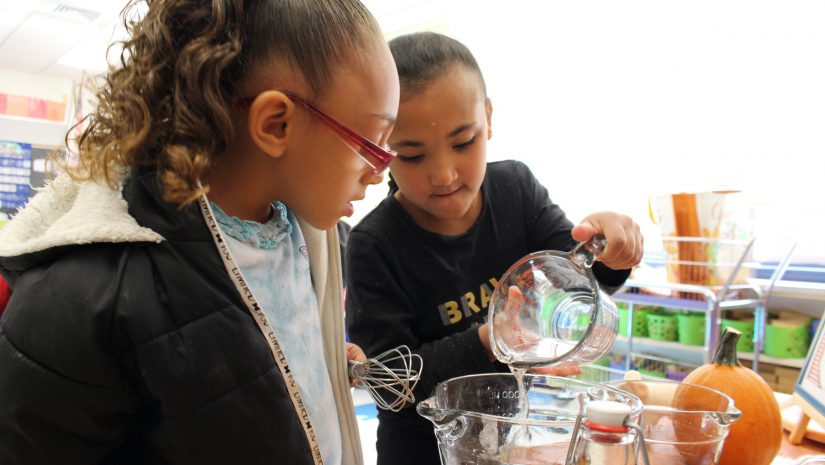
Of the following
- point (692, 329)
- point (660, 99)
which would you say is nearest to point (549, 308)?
point (692, 329)

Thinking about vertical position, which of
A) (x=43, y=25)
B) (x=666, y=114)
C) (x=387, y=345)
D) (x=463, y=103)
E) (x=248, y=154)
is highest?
(x=43, y=25)

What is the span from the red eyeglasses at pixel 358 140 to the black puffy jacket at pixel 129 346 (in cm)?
15

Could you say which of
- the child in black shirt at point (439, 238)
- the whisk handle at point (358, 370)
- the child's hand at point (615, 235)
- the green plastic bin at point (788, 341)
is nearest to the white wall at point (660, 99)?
the green plastic bin at point (788, 341)

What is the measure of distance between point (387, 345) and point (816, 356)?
0.64 metres

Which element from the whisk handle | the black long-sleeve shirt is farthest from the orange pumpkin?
the whisk handle

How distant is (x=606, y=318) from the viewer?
2.32 feet

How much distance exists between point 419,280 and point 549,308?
11.7 inches

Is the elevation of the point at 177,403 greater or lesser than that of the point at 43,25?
lesser

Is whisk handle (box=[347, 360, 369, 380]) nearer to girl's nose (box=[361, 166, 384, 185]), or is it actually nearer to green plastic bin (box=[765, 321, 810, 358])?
girl's nose (box=[361, 166, 384, 185])

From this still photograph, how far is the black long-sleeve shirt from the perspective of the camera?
965 millimetres

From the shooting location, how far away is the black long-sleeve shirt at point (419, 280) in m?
0.96

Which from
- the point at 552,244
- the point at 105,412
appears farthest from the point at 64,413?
the point at 552,244

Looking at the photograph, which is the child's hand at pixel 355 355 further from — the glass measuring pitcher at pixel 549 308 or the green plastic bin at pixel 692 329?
the green plastic bin at pixel 692 329

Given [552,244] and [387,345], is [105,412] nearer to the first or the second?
[387,345]
